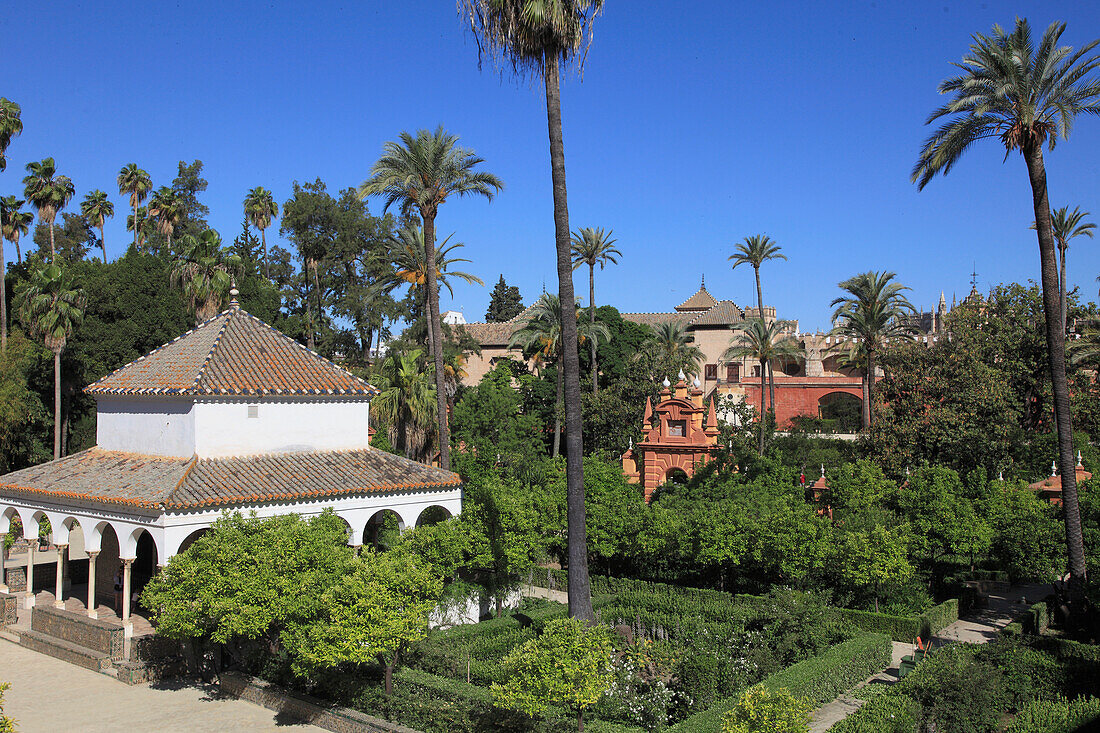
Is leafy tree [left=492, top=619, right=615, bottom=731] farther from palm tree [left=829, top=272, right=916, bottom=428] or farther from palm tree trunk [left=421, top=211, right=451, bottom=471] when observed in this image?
palm tree [left=829, top=272, right=916, bottom=428]

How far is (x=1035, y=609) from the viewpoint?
867 inches

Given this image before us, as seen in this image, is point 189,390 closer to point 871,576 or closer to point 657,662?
point 657,662

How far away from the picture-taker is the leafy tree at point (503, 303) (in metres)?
97.0

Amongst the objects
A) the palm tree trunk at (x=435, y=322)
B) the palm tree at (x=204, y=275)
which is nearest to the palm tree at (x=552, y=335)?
the palm tree trunk at (x=435, y=322)

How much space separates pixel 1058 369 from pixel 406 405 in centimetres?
2248

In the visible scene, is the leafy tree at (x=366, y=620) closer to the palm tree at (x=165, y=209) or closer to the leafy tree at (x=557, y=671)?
the leafy tree at (x=557, y=671)

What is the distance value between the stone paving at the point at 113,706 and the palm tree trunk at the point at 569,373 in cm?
597

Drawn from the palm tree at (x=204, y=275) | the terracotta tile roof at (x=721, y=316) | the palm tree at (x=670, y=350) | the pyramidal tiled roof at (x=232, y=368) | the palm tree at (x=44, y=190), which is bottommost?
the pyramidal tiled roof at (x=232, y=368)

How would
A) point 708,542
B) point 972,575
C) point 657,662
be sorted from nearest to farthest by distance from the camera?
point 657,662
point 708,542
point 972,575

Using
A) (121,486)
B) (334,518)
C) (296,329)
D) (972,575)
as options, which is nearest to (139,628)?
(121,486)

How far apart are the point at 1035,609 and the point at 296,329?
37.6 metres

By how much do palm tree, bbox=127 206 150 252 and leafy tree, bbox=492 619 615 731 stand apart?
52.5m

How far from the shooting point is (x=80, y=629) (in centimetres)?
2042

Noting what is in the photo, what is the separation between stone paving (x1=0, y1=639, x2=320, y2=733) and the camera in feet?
51.9
